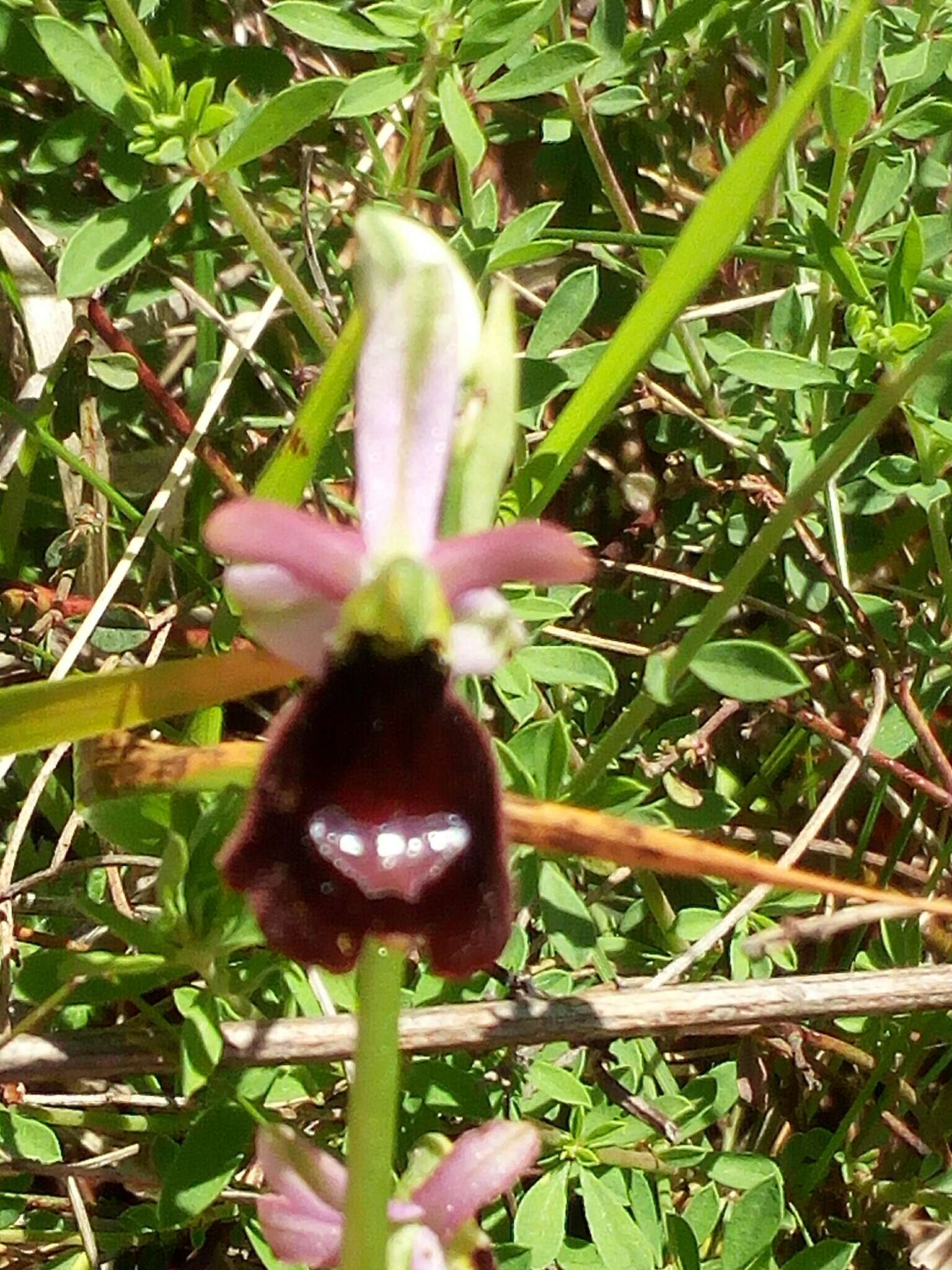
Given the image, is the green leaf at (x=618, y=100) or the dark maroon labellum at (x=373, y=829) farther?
the green leaf at (x=618, y=100)

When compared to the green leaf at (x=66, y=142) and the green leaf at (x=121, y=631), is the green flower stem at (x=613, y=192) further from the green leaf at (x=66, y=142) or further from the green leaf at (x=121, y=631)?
the green leaf at (x=121, y=631)

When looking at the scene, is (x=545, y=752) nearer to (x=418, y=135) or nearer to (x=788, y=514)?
(x=788, y=514)

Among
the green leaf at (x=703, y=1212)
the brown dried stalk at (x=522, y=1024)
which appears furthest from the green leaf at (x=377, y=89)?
the green leaf at (x=703, y=1212)

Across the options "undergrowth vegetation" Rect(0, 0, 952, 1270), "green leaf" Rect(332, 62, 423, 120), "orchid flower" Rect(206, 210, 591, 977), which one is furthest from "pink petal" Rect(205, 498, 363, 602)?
"green leaf" Rect(332, 62, 423, 120)

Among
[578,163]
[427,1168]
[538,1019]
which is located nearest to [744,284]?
[578,163]

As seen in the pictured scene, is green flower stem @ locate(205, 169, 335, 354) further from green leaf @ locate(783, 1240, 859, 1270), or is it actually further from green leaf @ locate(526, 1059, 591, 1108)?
green leaf @ locate(783, 1240, 859, 1270)
